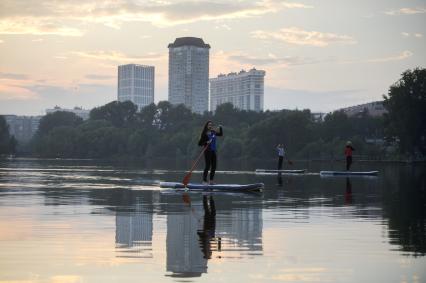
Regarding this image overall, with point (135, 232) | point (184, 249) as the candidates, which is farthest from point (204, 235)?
point (184, 249)

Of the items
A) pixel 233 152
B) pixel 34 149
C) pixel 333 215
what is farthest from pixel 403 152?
pixel 34 149

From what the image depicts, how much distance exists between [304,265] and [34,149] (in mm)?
174523

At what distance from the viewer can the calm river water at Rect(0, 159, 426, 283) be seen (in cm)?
865

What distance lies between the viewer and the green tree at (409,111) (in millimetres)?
93188

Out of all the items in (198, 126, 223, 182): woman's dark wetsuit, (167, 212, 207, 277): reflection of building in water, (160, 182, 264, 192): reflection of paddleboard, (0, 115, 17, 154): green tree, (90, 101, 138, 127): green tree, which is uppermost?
(90, 101, 138, 127): green tree

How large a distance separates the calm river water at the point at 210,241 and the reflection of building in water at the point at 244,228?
0.02m

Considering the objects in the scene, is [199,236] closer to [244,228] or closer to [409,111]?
[244,228]

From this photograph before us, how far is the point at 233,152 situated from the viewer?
134750 mm

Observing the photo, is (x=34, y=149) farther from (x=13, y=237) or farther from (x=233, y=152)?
(x=13, y=237)

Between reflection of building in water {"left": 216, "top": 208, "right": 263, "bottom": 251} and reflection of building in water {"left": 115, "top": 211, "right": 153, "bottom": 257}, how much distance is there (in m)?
1.23

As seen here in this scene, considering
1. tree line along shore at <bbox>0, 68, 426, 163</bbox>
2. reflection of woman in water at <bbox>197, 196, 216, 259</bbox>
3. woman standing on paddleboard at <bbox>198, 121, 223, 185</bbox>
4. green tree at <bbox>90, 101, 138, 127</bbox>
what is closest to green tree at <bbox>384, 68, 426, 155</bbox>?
tree line along shore at <bbox>0, 68, 426, 163</bbox>

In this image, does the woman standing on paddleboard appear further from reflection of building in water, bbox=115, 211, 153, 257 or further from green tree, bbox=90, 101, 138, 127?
green tree, bbox=90, 101, 138, 127

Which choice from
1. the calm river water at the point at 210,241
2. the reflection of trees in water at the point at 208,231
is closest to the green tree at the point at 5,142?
the calm river water at the point at 210,241

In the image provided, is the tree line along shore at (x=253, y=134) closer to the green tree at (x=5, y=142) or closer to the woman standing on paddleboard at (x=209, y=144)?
the green tree at (x=5, y=142)
